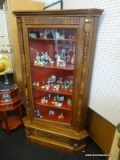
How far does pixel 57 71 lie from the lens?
1701mm

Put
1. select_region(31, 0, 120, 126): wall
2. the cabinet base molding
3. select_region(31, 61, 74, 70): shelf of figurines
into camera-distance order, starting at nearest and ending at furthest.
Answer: select_region(31, 0, 120, 126): wall → select_region(31, 61, 74, 70): shelf of figurines → the cabinet base molding

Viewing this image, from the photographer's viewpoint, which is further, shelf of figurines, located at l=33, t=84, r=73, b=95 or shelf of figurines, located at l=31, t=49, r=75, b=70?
shelf of figurines, located at l=33, t=84, r=73, b=95

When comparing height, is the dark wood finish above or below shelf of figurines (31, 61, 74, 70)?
below

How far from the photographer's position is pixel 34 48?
1.53 metres

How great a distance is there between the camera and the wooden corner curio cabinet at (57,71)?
3.84 feet

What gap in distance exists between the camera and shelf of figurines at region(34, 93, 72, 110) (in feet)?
5.59

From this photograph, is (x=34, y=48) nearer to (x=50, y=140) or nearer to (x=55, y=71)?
(x=55, y=71)

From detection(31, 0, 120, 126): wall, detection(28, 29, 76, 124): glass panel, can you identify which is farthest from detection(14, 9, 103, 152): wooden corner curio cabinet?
detection(31, 0, 120, 126): wall

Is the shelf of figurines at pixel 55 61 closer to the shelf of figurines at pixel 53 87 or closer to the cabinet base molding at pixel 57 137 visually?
the shelf of figurines at pixel 53 87

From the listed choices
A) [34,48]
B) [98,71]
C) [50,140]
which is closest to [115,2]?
[98,71]

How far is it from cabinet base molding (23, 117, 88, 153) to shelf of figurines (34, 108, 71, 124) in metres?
0.12

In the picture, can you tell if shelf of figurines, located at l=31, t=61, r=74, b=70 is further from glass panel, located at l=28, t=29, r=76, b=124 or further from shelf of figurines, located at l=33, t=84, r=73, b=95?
shelf of figurines, located at l=33, t=84, r=73, b=95

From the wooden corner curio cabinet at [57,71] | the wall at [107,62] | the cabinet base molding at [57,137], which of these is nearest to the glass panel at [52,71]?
the wooden corner curio cabinet at [57,71]

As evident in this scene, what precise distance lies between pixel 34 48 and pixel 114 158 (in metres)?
1.41
